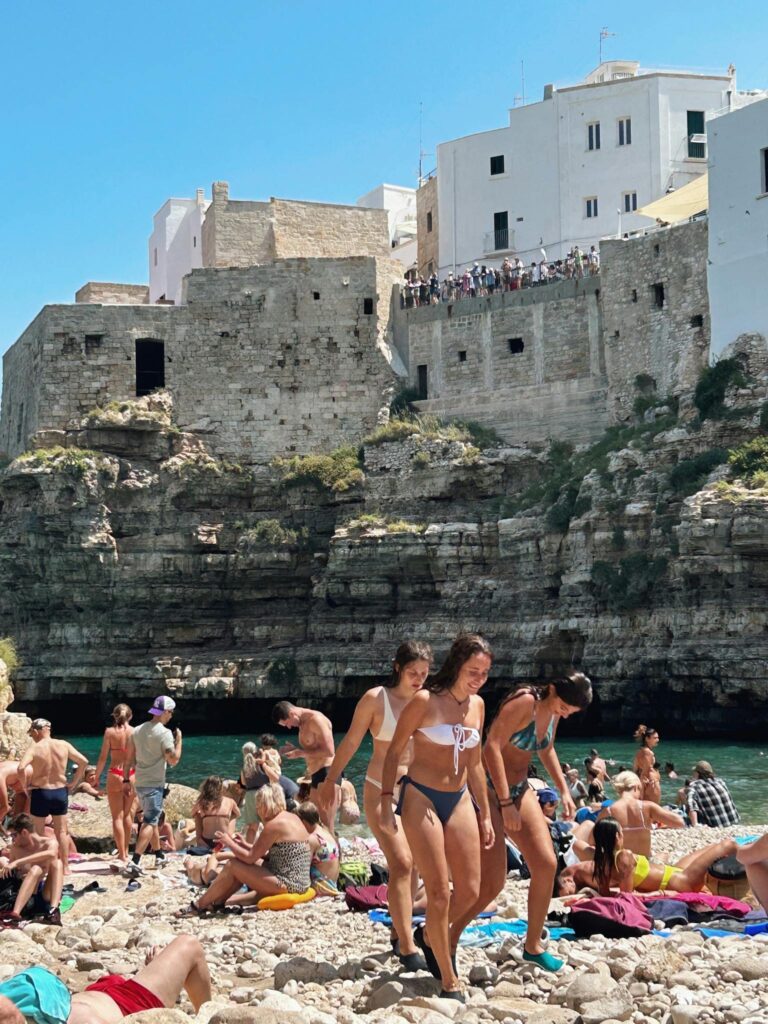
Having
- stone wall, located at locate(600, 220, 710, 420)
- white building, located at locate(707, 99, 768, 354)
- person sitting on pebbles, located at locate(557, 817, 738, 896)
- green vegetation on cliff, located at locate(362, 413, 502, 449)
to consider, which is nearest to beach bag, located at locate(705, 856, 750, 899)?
person sitting on pebbles, located at locate(557, 817, 738, 896)

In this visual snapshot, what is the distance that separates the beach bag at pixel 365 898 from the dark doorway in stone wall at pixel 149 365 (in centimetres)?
3060

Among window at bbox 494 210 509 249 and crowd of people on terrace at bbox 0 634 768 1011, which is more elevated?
window at bbox 494 210 509 249

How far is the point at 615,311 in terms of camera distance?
117 feet

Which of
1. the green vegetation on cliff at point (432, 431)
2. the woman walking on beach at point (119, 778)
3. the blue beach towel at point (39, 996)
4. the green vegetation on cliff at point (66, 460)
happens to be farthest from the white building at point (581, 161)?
the blue beach towel at point (39, 996)

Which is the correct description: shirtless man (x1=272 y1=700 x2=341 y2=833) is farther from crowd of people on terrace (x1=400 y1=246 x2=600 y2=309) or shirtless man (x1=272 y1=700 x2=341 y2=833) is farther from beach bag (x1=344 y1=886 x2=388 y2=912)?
crowd of people on terrace (x1=400 y1=246 x2=600 y2=309)

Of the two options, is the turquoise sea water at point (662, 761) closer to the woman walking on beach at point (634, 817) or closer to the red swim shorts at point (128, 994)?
the woman walking on beach at point (634, 817)

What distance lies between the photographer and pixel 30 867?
10789 millimetres

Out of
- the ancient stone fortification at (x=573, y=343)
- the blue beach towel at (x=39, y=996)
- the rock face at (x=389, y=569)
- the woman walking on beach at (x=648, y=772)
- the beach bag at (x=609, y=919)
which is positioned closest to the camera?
the blue beach towel at (x=39, y=996)

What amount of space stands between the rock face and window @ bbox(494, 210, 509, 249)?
31.0 ft

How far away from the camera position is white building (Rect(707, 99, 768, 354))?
1248 inches

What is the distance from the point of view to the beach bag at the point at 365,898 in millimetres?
10383

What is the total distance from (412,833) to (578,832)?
4.74 metres

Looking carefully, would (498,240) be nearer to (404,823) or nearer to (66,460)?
(66,460)

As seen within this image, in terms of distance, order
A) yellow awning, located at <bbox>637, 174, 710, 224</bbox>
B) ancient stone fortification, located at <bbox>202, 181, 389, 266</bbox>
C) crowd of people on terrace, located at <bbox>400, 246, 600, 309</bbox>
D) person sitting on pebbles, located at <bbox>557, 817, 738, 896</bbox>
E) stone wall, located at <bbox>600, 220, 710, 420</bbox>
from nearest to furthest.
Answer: person sitting on pebbles, located at <bbox>557, 817, 738, 896</bbox> < stone wall, located at <bbox>600, 220, 710, 420</bbox> < yellow awning, located at <bbox>637, 174, 710, 224</bbox> < crowd of people on terrace, located at <bbox>400, 246, 600, 309</bbox> < ancient stone fortification, located at <bbox>202, 181, 389, 266</bbox>
